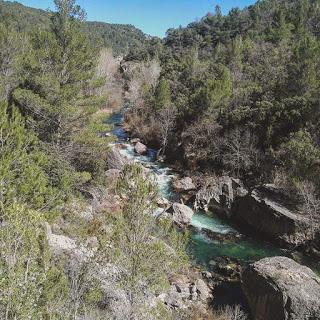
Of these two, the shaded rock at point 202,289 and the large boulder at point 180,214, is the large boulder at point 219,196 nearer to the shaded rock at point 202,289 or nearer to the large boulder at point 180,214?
the large boulder at point 180,214

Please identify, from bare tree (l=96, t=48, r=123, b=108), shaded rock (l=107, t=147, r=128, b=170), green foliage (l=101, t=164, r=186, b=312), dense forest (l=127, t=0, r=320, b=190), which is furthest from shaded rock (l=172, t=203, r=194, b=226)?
bare tree (l=96, t=48, r=123, b=108)

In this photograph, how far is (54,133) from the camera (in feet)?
90.3

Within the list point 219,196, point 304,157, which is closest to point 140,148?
point 219,196

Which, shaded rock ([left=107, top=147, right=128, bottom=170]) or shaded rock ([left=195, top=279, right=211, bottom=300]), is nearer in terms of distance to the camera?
shaded rock ([left=195, top=279, right=211, bottom=300])

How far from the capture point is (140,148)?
47844 millimetres

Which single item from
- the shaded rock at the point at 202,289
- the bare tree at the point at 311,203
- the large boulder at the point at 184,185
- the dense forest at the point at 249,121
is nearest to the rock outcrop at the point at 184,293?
the shaded rock at the point at 202,289

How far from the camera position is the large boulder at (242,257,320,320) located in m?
17.2

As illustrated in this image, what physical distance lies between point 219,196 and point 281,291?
606 inches

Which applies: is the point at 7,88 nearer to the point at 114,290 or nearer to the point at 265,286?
the point at 114,290

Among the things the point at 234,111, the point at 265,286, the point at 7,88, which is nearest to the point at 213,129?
the point at 234,111

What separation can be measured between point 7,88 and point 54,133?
210 inches

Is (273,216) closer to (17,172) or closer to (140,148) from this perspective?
(17,172)

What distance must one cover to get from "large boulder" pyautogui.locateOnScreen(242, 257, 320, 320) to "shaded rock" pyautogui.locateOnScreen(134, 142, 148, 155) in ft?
94.2

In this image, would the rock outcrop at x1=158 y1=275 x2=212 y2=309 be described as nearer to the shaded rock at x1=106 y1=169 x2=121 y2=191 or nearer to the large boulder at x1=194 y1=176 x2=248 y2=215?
the large boulder at x1=194 y1=176 x2=248 y2=215
